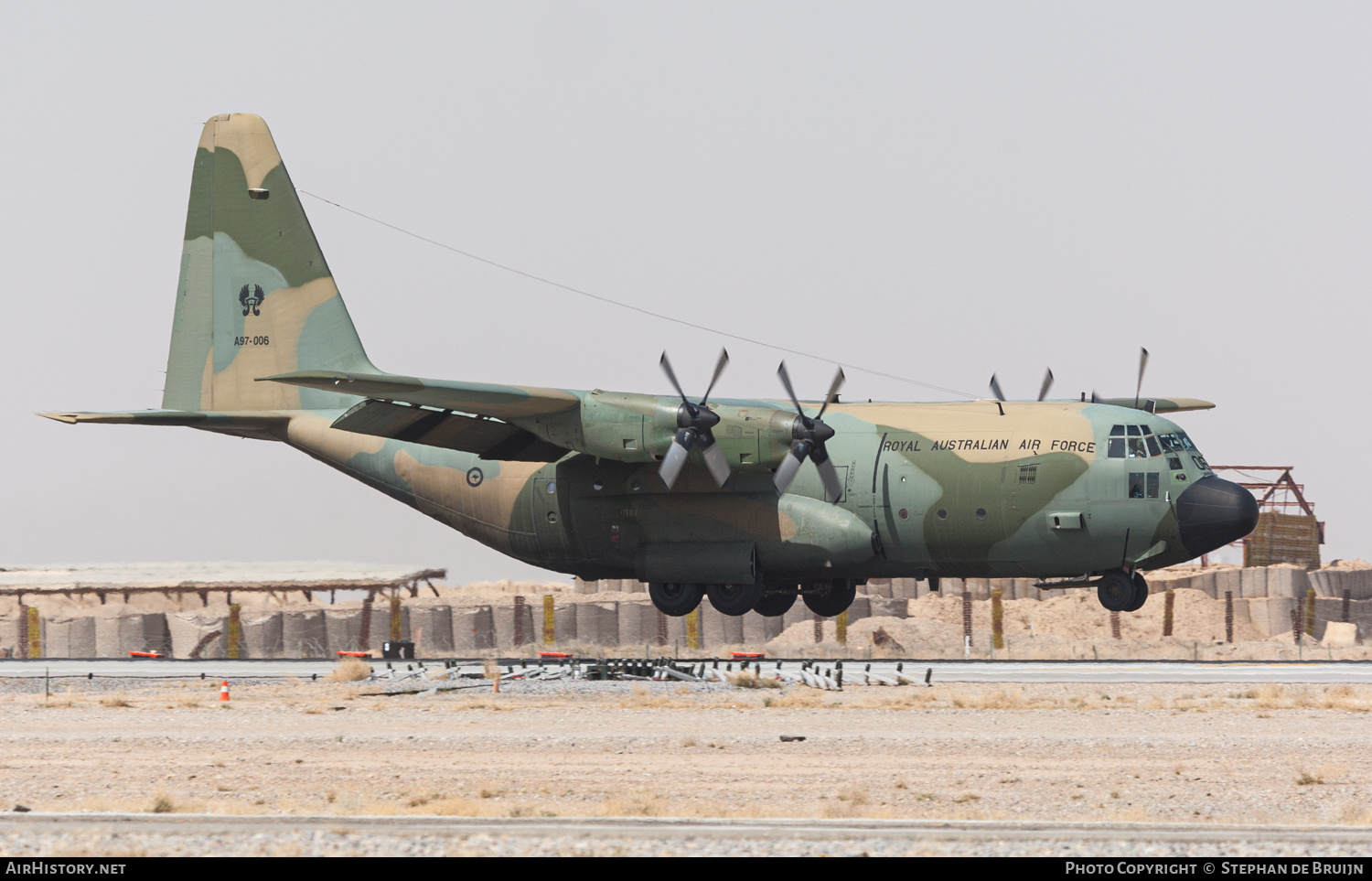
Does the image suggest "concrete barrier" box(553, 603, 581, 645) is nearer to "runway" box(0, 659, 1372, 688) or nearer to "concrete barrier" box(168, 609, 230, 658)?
"runway" box(0, 659, 1372, 688)

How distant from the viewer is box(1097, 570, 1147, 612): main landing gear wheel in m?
29.0

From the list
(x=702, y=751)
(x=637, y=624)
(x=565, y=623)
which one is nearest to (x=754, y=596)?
(x=702, y=751)

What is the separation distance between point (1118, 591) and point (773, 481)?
7.46m

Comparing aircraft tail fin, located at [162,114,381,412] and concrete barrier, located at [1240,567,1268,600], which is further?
concrete barrier, located at [1240,567,1268,600]

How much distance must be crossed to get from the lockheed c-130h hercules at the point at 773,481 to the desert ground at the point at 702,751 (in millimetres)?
3114

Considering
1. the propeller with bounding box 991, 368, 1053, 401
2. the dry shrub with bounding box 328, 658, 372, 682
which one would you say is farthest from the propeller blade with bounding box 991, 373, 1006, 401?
the dry shrub with bounding box 328, 658, 372, 682

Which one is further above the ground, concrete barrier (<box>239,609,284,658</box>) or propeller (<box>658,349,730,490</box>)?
propeller (<box>658,349,730,490</box>)

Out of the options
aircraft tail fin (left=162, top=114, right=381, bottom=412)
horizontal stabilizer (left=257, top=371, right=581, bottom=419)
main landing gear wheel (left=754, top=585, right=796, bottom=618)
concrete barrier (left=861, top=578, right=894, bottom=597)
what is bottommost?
concrete barrier (left=861, top=578, right=894, bottom=597)

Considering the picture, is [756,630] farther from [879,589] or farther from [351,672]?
[351,672]

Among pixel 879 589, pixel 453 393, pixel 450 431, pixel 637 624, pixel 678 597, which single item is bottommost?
pixel 637 624

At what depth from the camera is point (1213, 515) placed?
90.5 ft

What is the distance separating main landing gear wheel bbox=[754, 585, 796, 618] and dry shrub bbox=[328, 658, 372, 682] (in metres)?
9.06

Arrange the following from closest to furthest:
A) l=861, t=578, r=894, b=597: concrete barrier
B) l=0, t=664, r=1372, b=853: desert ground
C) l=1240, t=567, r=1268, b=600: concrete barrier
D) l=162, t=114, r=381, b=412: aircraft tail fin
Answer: l=0, t=664, r=1372, b=853: desert ground, l=162, t=114, r=381, b=412: aircraft tail fin, l=861, t=578, r=894, b=597: concrete barrier, l=1240, t=567, r=1268, b=600: concrete barrier

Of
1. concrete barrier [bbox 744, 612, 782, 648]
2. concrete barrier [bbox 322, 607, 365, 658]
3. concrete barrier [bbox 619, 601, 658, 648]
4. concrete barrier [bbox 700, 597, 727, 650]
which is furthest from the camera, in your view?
concrete barrier [bbox 619, 601, 658, 648]
